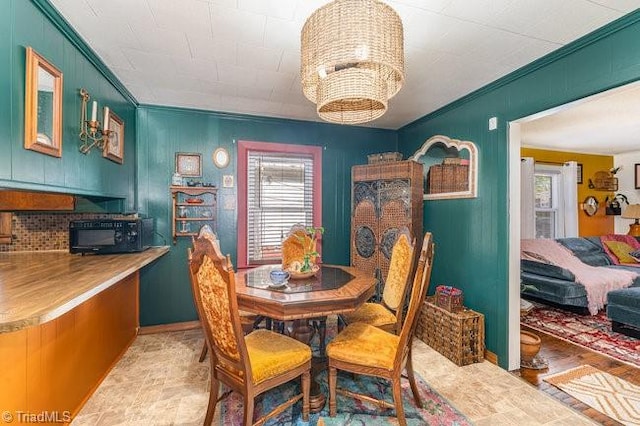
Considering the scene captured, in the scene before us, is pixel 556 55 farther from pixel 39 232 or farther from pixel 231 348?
pixel 39 232

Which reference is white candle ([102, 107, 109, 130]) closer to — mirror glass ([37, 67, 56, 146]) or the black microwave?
mirror glass ([37, 67, 56, 146])

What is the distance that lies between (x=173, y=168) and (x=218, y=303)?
8.04 ft

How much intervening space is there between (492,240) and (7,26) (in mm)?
3608

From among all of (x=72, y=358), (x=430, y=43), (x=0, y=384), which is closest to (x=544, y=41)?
(x=430, y=43)

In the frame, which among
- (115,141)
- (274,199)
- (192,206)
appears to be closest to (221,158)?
(192,206)

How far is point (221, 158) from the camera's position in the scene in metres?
3.66

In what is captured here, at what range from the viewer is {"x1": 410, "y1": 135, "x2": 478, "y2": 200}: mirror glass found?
3061 mm

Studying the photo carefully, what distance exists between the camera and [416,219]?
3430 mm

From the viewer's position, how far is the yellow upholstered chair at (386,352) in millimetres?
1802

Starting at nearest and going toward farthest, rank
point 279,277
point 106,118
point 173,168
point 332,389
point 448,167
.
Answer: point 332,389 → point 279,277 → point 106,118 → point 448,167 → point 173,168

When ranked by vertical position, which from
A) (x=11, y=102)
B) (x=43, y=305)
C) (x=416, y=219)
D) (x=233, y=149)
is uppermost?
(x=233, y=149)

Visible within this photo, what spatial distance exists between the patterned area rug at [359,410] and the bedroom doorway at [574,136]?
→ 101 centimetres

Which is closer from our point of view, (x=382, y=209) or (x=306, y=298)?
(x=306, y=298)

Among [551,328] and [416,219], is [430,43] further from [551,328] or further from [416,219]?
[551,328]
